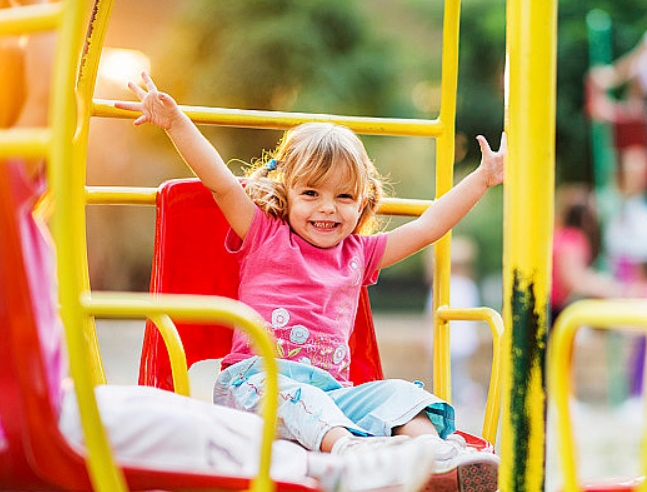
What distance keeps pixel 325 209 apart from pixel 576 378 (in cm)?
745

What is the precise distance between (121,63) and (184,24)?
363 centimetres

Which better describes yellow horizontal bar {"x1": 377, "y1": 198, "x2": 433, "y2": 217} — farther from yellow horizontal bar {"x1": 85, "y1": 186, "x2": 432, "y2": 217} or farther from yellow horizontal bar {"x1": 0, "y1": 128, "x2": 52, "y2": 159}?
yellow horizontal bar {"x1": 0, "y1": 128, "x2": 52, "y2": 159}

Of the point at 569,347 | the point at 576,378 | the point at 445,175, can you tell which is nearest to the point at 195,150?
the point at 445,175

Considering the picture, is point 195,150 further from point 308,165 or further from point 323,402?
point 323,402

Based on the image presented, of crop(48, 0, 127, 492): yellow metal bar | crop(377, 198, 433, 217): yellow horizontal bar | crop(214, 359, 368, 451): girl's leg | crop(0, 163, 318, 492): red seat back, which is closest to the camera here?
crop(48, 0, 127, 492): yellow metal bar

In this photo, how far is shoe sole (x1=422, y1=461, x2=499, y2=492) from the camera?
1.62 metres

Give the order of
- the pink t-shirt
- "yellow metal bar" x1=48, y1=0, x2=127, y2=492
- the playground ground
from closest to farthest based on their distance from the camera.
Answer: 1. "yellow metal bar" x1=48, y1=0, x2=127, y2=492
2. the pink t-shirt
3. the playground ground

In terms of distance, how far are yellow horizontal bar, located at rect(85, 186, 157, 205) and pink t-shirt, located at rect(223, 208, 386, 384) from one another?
22cm

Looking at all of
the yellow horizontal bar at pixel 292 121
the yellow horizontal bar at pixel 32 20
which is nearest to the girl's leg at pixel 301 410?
the yellow horizontal bar at pixel 292 121

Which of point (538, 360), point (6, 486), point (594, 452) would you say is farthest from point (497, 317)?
point (594, 452)

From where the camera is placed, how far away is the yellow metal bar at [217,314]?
1.23 meters

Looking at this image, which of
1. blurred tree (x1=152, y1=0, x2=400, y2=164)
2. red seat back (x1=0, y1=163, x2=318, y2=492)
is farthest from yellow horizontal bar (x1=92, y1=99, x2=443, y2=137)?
blurred tree (x1=152, y1=0, x2=400, y2=164)

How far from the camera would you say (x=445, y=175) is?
2.56m

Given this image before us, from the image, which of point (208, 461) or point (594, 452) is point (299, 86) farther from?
point (208, 461)
